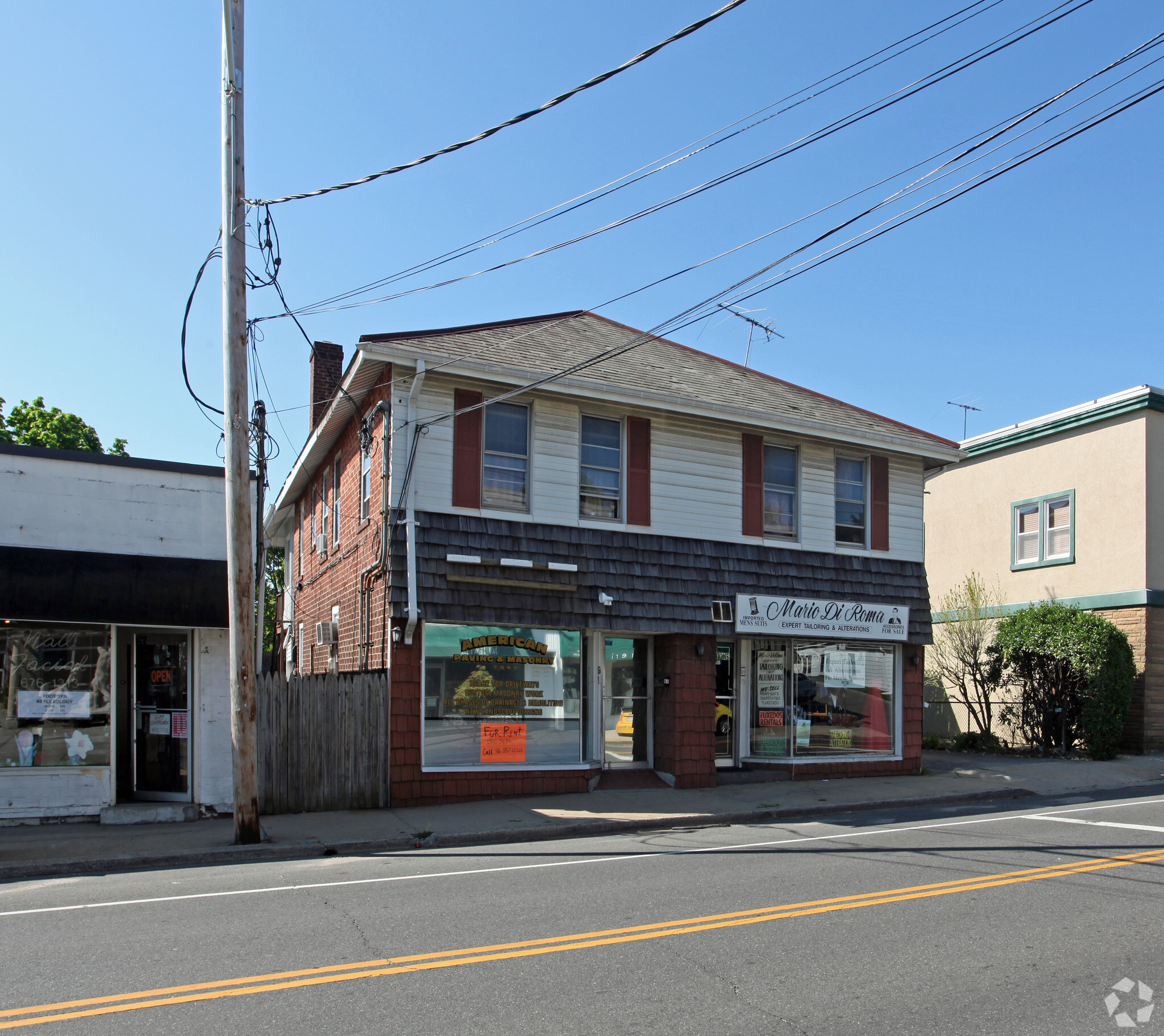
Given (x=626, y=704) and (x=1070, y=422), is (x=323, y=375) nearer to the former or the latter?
(x=626, y=704)

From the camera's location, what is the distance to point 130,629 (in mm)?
12719

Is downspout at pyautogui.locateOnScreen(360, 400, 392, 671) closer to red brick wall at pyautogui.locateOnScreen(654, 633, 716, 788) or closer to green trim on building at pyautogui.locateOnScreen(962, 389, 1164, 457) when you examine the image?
red brick wall at pyautogui.locateOnScreen(654, 633, 716, 788)

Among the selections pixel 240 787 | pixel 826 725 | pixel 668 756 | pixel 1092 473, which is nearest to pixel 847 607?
pixel 826 725

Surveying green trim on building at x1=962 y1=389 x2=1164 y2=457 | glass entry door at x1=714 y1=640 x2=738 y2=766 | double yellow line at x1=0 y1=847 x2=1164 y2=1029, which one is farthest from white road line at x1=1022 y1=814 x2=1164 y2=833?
green trim on building at x1=962 y1=389 x2=1164 y2=457

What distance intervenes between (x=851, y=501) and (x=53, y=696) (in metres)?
12.3

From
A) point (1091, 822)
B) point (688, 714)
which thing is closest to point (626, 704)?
point (688, 714)

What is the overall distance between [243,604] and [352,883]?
3.44 m

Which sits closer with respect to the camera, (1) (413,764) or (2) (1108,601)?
(1) (413,764)

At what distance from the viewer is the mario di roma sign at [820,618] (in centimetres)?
1524

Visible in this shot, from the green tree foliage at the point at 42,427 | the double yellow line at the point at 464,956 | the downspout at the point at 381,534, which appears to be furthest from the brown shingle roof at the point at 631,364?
the green tree foliage at the point at 42,427

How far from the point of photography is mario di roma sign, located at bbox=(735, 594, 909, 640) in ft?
50.0

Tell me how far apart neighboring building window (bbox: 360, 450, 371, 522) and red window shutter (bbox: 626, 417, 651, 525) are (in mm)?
3810

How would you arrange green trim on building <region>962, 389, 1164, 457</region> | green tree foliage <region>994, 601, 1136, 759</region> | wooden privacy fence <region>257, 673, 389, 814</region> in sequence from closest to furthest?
1. wooden privacy fence <region>257, 673, 389, 814</region>
2. green tree foliage <region>994, 601, 1136, 759</region>
3. green trim on building <region>962, 389, 1164, 457</region>

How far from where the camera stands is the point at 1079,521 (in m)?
20.3
